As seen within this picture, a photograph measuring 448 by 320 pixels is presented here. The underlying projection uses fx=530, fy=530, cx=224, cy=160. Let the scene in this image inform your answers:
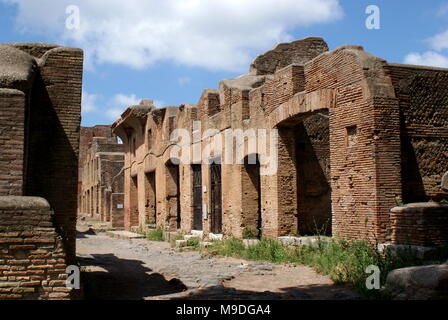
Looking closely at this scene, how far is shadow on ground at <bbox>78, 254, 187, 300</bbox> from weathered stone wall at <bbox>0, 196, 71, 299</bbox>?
2392 mm

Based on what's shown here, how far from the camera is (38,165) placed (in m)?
8.34

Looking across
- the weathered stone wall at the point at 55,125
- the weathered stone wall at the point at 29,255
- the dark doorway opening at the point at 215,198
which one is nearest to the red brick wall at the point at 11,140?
the weathered stone wall at the point at 29,255

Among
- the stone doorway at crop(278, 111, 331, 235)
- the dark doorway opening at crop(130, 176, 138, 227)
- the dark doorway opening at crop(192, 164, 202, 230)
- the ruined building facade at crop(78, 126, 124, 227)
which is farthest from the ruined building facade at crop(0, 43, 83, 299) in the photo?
the ruined building facade at crop(78, 126, 124, 227)

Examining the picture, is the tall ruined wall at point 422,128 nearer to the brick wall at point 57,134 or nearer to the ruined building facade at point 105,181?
the brick wall at point 57,134

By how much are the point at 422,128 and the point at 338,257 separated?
3.05 m

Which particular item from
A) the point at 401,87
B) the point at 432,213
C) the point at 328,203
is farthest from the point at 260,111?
the point at 432,213

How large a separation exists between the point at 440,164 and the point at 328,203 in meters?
3.46

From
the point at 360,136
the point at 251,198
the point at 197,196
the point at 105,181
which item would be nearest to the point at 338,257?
the point at 360,136

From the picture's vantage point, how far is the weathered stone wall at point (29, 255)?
204 inches

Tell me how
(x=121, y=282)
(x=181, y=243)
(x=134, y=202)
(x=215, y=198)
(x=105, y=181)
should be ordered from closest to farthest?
(x=121, y=282) < (x=181, y=243) < (x=215, y=198) < (x=134, y=202) < (x=105, y=181)

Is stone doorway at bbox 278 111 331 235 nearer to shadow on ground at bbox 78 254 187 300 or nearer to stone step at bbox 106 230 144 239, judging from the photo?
shadow on ground at bbox 78 254 187 300

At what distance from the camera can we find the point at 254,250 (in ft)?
40.4

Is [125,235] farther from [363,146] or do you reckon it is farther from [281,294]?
[281,294]

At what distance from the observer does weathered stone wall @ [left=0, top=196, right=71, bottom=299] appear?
17.0 feet
